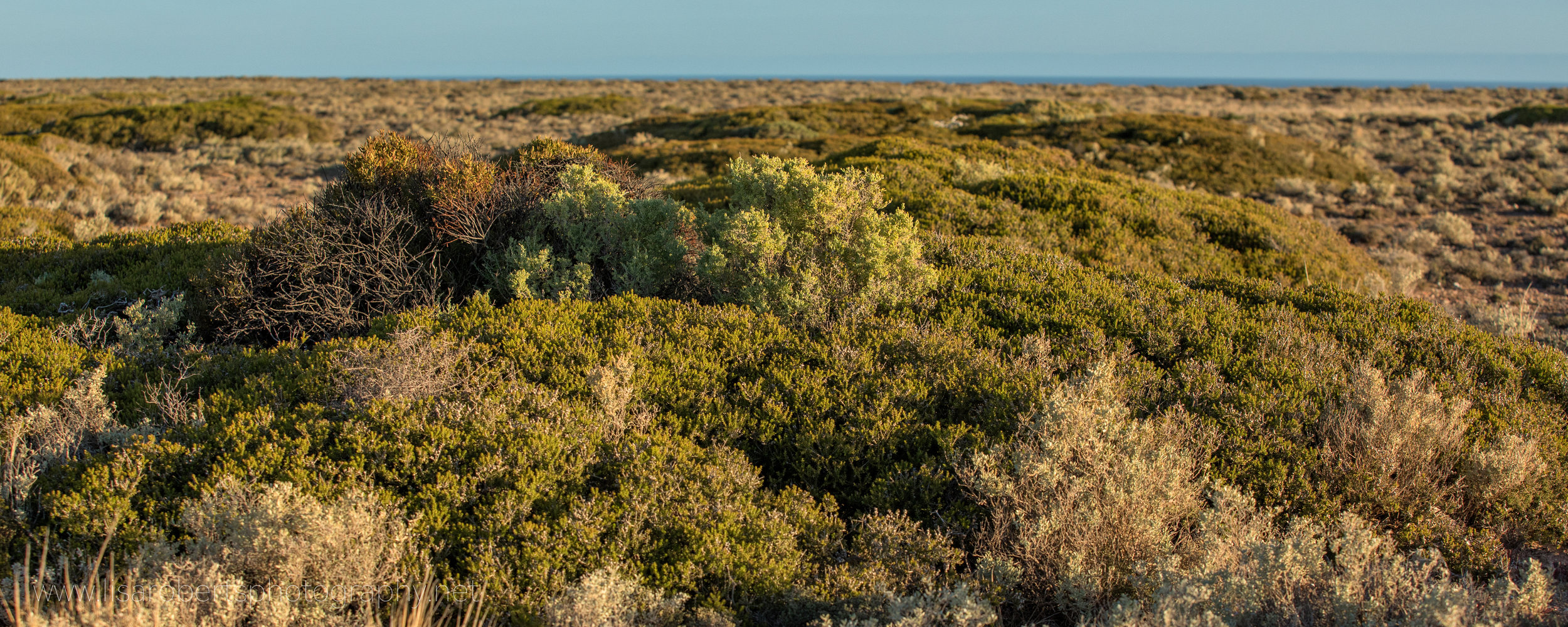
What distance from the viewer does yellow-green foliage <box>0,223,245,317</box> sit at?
5.94 m

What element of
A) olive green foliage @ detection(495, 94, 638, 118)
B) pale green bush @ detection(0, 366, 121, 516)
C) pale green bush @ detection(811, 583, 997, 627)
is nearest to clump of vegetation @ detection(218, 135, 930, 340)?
pale green bush @ detection(0, 366, 121, 516)

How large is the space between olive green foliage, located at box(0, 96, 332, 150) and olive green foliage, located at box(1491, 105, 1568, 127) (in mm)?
42236

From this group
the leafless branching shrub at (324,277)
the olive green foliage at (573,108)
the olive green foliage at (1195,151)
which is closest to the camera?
the leafless branching shrub at (324,277)

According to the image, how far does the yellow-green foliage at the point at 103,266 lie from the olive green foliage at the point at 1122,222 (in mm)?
7266

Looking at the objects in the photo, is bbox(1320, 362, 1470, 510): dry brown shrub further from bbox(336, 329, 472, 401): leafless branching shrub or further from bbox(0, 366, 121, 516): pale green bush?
bbox(0, 366, 121, 516): pale green bush

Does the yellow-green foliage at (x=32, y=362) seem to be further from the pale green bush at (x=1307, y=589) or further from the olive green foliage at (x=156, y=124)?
the olive green foliage at (x=156, y=124)

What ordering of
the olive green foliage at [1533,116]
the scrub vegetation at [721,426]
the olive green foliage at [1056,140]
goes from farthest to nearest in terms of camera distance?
the olive green foliage at [1533,116] < the olive green foliage at [1056,140] < the scrub vegetation at [721,426]

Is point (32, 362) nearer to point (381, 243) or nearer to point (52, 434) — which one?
point (52, 434)

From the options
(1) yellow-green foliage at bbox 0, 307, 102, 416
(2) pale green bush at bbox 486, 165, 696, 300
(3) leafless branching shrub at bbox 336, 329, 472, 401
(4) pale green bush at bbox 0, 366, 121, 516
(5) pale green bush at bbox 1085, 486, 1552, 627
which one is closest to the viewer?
(5) pale green bush at bbox 1085, 486, 1552, 627

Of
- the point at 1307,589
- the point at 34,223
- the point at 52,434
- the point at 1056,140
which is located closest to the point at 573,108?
the point at 1056,140

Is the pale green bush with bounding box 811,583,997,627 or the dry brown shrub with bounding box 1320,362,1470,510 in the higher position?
the dry brown shrub with bounding box 1320,362,1470,510

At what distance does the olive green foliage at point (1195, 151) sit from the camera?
1648 cm

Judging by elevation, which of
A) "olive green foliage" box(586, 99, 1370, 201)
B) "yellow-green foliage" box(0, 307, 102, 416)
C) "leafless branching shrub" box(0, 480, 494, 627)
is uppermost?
"olive green foliage" box(586, 99, 1370, 201)

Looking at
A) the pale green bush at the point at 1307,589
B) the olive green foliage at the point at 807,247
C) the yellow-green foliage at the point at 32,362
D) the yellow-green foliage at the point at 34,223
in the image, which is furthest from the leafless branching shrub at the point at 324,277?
the pale green bush at the point at 1307,589
